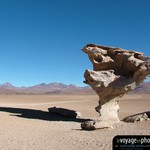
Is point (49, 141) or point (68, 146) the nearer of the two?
point (68, 146)

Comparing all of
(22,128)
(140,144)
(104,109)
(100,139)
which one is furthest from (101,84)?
(140,144)

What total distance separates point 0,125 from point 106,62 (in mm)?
9347

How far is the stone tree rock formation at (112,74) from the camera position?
2311 centimetres

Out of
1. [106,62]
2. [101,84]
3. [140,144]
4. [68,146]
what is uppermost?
[106,62]

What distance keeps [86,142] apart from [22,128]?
6221 mm

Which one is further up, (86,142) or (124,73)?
(124,73)

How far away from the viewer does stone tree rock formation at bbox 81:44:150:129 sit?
910 inches

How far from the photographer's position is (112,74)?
930 inches

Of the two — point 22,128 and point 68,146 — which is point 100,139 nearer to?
point 68,146

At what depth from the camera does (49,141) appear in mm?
14133

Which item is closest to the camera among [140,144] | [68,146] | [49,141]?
[140,144]

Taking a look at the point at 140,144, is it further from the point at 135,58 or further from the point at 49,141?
the point at 135,58

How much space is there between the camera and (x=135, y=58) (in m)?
24.2

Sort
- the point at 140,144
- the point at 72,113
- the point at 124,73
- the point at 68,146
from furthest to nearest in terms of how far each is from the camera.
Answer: the point at 72,113, the point at 124,73, the point at 68,146, the point at 140,144
